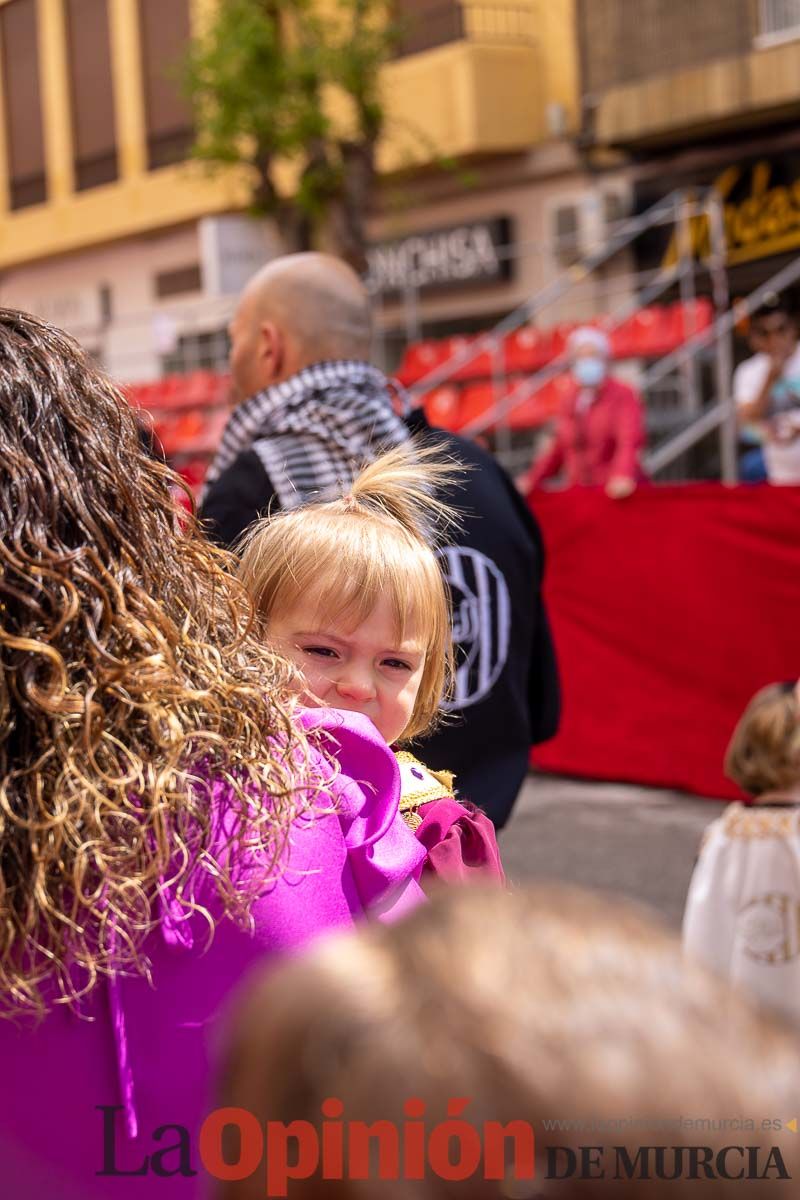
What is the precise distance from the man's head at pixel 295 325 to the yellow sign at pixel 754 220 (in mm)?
11695

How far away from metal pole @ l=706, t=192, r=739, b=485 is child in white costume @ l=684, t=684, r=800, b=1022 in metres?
7.46

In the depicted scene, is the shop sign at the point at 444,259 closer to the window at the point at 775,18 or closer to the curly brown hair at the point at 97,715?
the window at the point at 775,18

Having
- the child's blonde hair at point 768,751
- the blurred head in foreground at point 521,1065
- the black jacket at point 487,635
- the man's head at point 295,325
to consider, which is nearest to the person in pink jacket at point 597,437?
the child's blonde hair at point 768,751

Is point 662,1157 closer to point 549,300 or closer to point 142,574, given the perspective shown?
point 142,574

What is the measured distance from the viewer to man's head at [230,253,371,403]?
345 cm

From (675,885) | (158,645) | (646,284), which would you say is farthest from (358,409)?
(646,284)

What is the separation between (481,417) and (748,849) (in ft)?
35.6

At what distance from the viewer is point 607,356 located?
1130 centimetres

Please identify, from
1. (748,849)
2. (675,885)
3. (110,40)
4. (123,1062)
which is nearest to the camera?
(123,1062)

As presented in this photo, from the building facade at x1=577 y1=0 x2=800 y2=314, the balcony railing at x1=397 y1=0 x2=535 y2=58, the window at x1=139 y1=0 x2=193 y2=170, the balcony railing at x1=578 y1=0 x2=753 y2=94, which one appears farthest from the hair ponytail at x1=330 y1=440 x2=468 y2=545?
the window at x1=139 y1=0 x2=193 y2=170

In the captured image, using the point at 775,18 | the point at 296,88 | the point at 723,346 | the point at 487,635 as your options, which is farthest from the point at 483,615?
the point at 296,88

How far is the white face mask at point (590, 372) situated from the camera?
10.8 meters

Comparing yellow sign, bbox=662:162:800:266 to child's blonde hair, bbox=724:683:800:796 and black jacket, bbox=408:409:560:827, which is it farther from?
black jacket, bbox=408:409:560:827

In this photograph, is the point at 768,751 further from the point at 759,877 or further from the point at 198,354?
the point at 198,354
